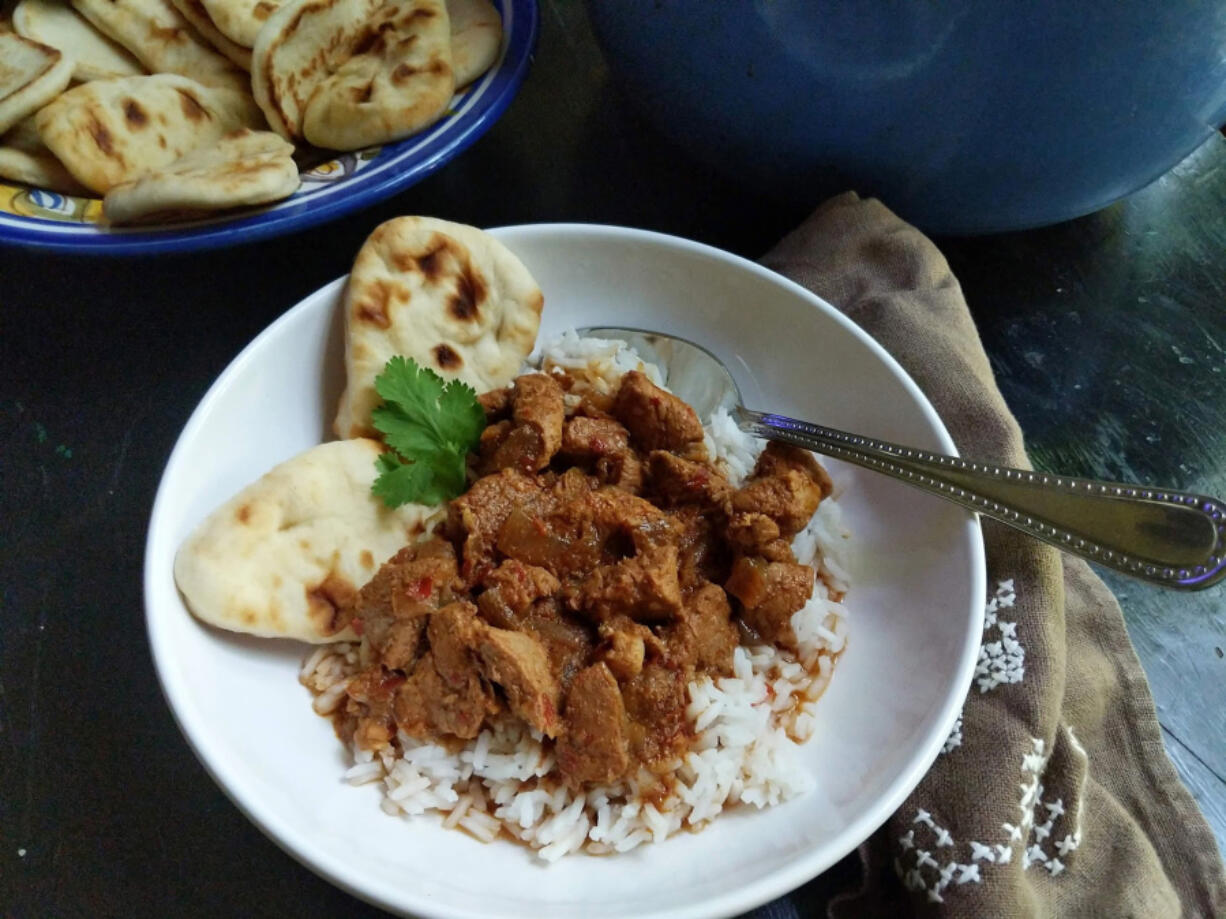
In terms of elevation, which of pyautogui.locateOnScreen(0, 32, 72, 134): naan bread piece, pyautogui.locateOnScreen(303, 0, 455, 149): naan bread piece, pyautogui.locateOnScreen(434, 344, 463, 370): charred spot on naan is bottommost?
pyautogui.locateOnScreen(434, 344, 463, 370): charred spot on naan

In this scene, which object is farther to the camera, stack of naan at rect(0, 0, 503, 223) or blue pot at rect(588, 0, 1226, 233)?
stack of naan at rect(0, 0, 503, 223)

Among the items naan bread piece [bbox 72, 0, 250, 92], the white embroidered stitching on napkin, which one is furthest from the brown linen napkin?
naan bread piece [bbox 72, 0, 250, 92]

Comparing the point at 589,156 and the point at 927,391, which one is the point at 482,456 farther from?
the point at 589,156

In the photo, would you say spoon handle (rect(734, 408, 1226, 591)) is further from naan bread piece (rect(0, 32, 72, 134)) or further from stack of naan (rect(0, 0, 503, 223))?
naan bread piece (rect(0, 32, 72, 134))

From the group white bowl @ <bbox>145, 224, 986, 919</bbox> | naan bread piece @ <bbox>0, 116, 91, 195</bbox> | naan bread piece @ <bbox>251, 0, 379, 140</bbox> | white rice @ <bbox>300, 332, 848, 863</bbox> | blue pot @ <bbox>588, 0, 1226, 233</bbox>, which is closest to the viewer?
white bowl @ <bbox>145, 224, 986, 919</bbox>

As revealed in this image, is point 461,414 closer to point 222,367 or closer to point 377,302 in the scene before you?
point 377,302

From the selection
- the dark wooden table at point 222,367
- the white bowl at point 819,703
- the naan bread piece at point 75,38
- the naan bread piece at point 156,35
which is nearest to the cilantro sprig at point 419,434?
the white bowl at point 819,703

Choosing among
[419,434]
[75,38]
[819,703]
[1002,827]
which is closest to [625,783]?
[819,703]
